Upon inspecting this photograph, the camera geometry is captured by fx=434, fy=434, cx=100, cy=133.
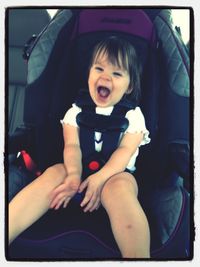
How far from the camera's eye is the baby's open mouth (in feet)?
3.40

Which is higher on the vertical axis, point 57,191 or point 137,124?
point 137,124

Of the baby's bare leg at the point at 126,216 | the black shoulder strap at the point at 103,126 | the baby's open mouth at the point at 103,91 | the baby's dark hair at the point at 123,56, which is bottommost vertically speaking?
the baby's bare leg at the point at 126,216

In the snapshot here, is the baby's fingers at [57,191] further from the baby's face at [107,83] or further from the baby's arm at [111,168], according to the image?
the baby's face at [107,83]

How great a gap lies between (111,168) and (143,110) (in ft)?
0.53

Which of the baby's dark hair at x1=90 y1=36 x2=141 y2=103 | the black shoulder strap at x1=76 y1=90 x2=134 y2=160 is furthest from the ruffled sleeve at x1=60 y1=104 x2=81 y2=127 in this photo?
the baby's dark hair at x1=90 y1=36 x2=141 y2=103

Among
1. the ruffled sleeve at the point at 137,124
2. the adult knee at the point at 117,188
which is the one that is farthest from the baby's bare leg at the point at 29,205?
the ruffled sleeve at the point at 137,124

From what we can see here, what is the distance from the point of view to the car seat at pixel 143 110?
38.7 inches

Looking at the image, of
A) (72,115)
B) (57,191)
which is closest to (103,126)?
(72,115)

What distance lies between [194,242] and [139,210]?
5.9 inches

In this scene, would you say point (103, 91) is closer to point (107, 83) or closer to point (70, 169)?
point (107, 83)

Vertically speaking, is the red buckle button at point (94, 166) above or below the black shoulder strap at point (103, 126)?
below

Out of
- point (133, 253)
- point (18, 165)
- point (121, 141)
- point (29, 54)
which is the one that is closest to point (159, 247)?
point (133, 253)

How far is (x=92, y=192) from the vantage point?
997 millimetres

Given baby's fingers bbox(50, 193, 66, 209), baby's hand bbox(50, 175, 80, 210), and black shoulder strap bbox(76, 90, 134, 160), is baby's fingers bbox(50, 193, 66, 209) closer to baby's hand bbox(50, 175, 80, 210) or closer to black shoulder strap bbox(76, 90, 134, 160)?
baby's hand bbox(50, 175, 80, 210)
